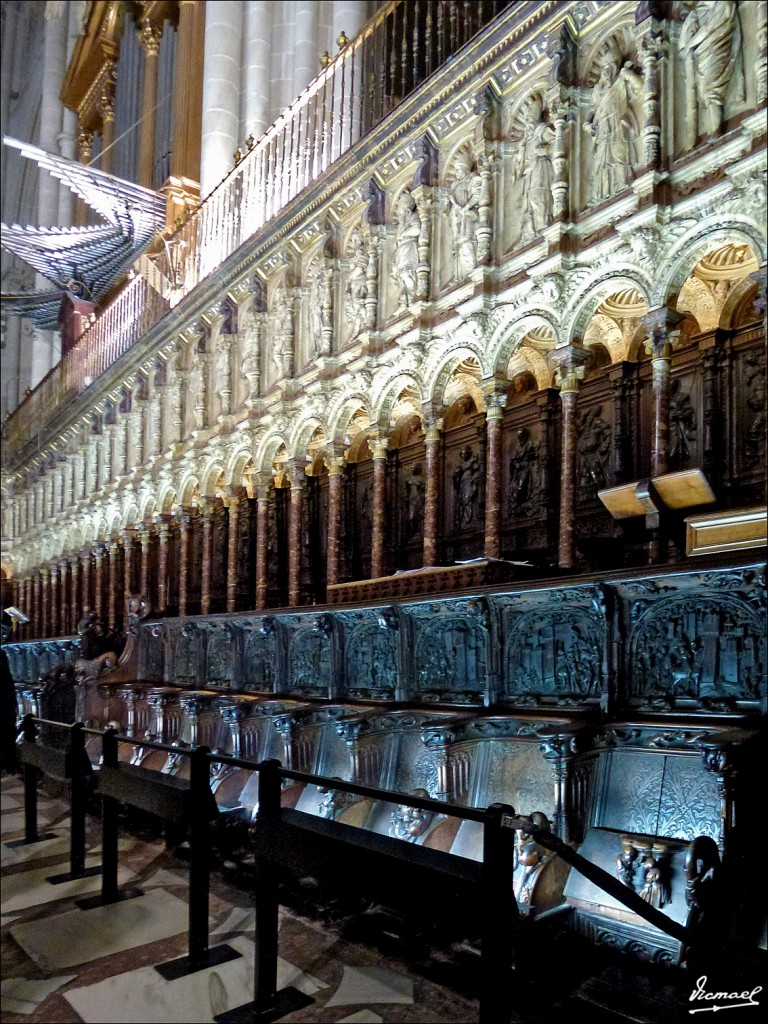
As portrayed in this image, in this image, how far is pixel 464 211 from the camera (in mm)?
7152

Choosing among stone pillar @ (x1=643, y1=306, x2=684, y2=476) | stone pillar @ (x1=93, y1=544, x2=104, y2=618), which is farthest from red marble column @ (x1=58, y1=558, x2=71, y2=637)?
stone pillar @ (x1=643, y1=306, x2=684, y2=476)

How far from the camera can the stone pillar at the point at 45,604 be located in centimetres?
1916

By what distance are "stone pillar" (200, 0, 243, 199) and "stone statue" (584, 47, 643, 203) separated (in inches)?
366

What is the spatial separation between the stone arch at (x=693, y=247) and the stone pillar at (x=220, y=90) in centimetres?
1040

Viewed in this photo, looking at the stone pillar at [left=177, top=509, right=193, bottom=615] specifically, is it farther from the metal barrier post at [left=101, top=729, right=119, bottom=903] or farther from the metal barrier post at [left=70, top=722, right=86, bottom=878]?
the metal barrier post at [left=101, top=729, right=119, bottom=903]

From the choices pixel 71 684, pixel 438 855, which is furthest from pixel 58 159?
pixel 438 855

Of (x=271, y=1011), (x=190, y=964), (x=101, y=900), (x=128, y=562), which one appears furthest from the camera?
(x=128, y=562)

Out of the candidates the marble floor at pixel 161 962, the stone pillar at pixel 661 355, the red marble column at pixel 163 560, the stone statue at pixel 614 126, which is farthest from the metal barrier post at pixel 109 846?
the red marble column at pixel 163 560

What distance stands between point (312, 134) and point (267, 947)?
8697 mm

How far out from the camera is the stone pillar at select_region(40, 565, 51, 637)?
19156mm

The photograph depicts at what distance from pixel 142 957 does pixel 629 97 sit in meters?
5.89

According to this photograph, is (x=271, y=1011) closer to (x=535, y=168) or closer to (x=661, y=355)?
(x=661, y=355)

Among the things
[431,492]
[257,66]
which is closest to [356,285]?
[431,492]

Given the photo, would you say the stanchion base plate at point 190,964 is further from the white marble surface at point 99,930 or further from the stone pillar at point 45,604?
the stone pillar at point 45,604
